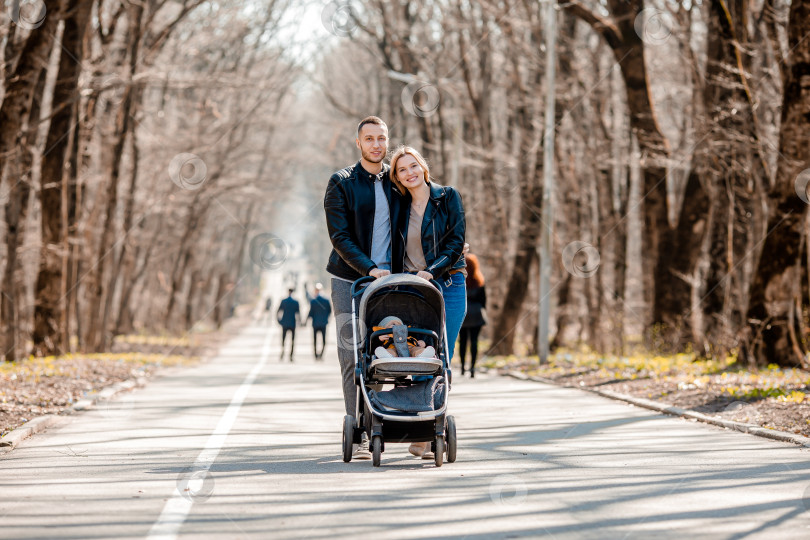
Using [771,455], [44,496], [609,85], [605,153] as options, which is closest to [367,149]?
[44,496]

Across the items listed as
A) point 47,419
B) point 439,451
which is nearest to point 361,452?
point 439,451

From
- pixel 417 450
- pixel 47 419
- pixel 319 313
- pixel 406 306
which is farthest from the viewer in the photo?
pixel 319 313

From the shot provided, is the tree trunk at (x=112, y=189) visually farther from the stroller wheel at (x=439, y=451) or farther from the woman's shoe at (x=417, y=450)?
the stroller wheel at (x=439, y=451)

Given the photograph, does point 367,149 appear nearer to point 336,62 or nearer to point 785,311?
point 785,311

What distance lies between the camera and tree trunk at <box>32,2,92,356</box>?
20781 mm

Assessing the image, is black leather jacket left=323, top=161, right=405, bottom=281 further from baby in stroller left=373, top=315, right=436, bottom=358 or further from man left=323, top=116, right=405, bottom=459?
baby in stroller left=373, top=315, right=436, bottom=358

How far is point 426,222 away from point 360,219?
46cm

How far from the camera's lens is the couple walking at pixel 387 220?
25.6 ft

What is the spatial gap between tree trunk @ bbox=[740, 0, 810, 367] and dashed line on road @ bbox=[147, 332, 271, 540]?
7367 mm

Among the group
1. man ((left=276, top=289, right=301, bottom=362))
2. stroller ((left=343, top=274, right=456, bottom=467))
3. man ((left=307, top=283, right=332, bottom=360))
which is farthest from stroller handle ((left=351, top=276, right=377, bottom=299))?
man ((left=276, top=289, right=301, bottom=362))

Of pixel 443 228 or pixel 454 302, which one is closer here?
pixel 443 228

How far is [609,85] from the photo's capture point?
1150 inches

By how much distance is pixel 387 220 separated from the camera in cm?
793

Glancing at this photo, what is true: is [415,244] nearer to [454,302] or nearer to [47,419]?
[454,302]
